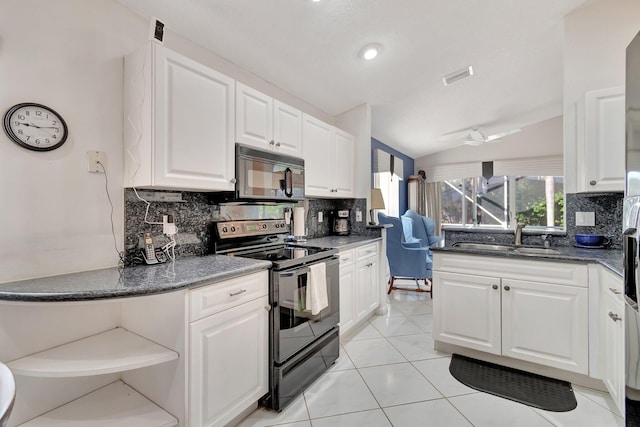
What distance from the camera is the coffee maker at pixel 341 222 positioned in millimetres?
3404

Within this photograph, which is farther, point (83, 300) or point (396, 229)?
point (396, 229)

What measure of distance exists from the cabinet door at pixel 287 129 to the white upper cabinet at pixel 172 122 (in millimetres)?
507

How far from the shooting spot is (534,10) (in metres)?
2.32

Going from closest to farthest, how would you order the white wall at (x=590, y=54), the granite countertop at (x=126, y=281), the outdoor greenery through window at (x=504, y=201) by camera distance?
the granite countertop at (x=126, y=281)
the white wall at (x=590, y=54)
the outdoor greenery through window at (x=504, y=201)

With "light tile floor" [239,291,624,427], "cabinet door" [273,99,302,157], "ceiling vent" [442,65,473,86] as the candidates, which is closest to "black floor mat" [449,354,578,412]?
"light tile floor" [239,291,624,427]

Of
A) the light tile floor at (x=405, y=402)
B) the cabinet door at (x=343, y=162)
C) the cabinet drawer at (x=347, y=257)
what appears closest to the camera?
the light tile floor at (x=405, y=402)

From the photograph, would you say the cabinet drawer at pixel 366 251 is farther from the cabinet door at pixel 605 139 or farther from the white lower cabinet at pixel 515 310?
the cabinet door at pixel 605 139

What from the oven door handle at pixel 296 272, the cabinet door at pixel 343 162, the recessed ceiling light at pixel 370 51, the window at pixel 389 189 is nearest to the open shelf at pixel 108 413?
the oven door handle at pixel 296 272

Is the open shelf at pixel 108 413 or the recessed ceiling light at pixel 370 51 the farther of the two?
the recessed ceiling light at pixel 370 51

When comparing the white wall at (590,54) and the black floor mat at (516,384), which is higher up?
the white wall at (590,54)

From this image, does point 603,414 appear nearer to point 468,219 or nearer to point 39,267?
point 39,267

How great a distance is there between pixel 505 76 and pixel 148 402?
4225 mm

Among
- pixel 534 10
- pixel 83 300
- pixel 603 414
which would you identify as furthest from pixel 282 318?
pixel 534 10

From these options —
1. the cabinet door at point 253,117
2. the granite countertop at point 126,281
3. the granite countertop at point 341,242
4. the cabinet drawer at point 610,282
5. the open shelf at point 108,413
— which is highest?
the cabinet door at point 253,117
